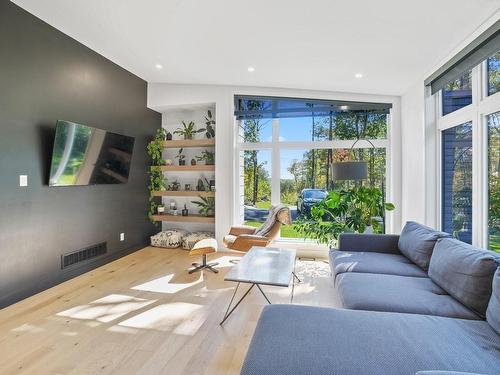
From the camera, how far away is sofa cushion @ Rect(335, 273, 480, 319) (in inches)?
69.4

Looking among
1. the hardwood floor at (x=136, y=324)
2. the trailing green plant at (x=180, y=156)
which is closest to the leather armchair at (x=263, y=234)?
the hardwood floor at (x=136, y=324)

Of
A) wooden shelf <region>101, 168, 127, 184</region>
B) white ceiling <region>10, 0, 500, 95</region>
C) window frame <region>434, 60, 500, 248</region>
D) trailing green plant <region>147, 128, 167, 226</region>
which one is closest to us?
white ceiling <region>10, 0, 500, 95</region>

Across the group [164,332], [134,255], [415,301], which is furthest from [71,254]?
[415,301]

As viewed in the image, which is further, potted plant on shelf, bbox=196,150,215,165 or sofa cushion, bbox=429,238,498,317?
potted plant on shelf, bbox=196,150,215,165

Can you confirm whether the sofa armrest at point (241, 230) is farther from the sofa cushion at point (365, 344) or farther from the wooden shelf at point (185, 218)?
the sofa cushion at point (365, 344)

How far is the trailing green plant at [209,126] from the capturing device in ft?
16.6

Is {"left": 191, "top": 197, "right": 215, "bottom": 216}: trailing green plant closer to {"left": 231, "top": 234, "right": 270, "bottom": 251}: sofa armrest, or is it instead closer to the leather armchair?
the leather armchair

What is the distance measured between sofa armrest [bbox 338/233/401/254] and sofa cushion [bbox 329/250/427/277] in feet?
0.40

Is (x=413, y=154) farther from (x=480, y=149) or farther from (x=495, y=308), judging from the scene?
(x=495, y=308)

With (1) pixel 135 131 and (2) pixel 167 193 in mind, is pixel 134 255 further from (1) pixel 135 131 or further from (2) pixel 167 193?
(1) pixel 135 131

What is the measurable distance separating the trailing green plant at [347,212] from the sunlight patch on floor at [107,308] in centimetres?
248

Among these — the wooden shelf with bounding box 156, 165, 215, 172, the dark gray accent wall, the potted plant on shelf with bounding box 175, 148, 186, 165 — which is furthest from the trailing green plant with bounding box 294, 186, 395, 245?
the dark gray accent wall

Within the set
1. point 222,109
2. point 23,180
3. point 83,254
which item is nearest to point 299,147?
point 222,109

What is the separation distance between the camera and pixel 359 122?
4613 mm
